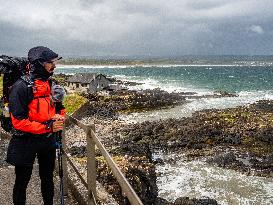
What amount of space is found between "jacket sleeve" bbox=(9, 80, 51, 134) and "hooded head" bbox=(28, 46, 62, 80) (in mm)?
308

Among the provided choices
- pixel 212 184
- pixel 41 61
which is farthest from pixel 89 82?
pixel 41 61

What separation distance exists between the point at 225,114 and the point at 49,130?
37.0m

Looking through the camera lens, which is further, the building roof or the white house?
the building roof

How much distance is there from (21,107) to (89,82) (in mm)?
58633

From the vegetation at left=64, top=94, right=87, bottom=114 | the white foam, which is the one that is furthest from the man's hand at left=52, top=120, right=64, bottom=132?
the vegetation at left=64, top=94, right=87, bottom=114

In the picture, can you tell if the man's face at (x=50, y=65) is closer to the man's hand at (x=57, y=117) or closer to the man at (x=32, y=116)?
the man at (x=32, y=116)

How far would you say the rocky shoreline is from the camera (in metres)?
13.6

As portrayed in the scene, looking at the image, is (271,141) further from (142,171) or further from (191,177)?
(142,171)

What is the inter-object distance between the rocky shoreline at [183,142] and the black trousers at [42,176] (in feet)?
17.1

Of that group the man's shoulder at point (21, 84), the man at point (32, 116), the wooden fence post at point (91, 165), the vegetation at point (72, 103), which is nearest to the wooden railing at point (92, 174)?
the wooden fence post at point (91, 165)

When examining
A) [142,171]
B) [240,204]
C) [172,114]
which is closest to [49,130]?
[142,171]

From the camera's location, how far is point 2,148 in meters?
13.2

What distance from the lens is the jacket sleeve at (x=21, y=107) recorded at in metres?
5.04

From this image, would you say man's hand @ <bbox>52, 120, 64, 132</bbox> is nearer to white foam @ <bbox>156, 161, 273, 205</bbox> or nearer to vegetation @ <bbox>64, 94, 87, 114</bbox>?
white foam @ <bbox>156, 161, 273, 205</bbox>
